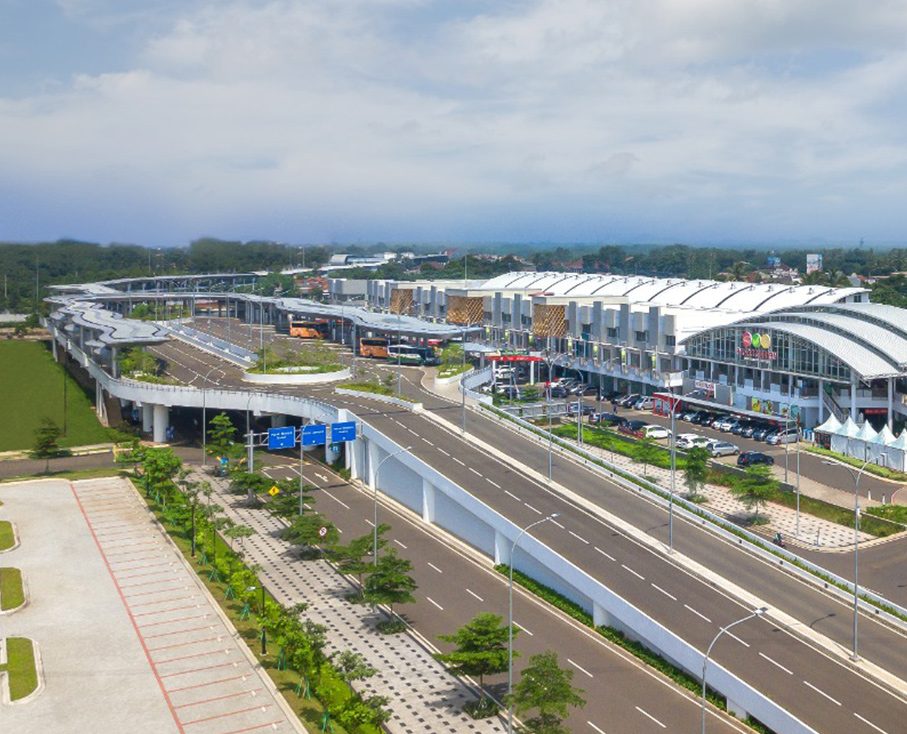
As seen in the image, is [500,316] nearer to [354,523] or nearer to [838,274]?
[354,523]

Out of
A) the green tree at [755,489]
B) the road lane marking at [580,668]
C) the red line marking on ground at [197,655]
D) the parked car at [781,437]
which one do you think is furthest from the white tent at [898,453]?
the red line marking on ground at [197,655]

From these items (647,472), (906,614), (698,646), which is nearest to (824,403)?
(647,472)

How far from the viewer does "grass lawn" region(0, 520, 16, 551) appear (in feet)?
161

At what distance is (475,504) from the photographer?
156 feet

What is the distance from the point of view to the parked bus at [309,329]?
411 feet

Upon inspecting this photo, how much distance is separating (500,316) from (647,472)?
51.6 metres

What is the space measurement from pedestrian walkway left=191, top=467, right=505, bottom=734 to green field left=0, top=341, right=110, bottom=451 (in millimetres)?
31984

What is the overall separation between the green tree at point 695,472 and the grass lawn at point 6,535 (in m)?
36.4

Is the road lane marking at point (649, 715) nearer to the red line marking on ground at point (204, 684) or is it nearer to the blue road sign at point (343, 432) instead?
the red line marking on ground at point (204, 684)

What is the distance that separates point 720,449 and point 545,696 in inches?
1665

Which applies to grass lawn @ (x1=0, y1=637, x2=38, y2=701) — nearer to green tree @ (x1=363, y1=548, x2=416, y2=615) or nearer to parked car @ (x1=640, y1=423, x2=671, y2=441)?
green tree @ (x1=363, y1=548, x2=416, y2=615)

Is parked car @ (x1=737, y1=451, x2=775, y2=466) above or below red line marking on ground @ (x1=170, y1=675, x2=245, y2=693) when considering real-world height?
above

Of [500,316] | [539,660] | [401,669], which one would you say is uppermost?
[500,316]

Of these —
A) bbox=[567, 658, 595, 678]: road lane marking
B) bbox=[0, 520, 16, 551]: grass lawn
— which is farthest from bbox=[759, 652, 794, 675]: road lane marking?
bbox=[0, 520, 16, 551]: grass lawn
